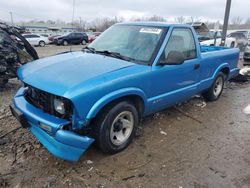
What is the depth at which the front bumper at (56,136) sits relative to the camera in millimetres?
2781

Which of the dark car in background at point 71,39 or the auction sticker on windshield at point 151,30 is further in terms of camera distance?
the dark car in background at point 71,39

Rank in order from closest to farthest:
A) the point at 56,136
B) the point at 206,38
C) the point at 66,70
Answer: the point at 56,136, the point at 66,70, the point at 206,38

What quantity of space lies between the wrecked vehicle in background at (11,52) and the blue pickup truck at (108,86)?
2.56 m

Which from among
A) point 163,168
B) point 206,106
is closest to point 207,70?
point 206,106

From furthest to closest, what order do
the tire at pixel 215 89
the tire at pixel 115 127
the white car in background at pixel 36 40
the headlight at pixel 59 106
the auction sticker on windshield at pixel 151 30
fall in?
the white car in background at pixel 36 40, the tire at pixel 215 89, the auction sticker on windshield at pixel 151 30, the tire at pixel 115 127, the headlight at pixel 59 106

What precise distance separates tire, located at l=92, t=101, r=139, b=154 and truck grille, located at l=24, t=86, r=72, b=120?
1.37ft

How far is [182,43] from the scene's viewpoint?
441 centimetres

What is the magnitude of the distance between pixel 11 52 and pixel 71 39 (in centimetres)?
2554

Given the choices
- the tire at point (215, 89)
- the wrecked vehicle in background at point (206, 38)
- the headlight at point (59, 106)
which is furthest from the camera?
the wrecked vehicle in background at point (206, 38)

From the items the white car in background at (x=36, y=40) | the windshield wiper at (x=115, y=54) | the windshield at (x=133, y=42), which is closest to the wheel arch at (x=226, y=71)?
the windshield at (x=133, y=42)

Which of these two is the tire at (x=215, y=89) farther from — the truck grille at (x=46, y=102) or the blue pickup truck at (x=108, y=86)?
the truck grille at (x=46, y=102)

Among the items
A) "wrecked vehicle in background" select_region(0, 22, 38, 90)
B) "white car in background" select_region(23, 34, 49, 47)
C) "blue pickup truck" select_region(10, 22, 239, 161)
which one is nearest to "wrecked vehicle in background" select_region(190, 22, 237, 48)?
"wrecked vehicle in background" select_region(0, 22, 38, 90)

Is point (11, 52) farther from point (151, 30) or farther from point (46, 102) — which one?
point (151, 30)

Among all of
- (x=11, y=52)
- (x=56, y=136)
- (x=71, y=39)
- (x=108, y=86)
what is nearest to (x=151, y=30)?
(x=108, y=86)
